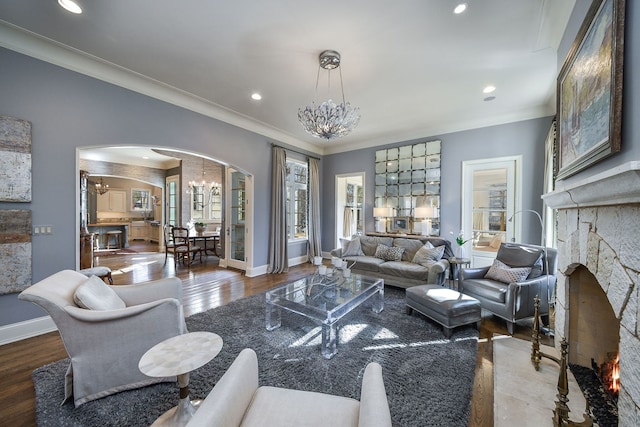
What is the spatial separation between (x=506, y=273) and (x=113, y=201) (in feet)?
40.3

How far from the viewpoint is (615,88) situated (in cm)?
119

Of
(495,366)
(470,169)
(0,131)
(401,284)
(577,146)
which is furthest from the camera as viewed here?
(470,169)

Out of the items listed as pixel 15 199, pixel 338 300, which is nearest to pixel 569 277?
pixel 338 300

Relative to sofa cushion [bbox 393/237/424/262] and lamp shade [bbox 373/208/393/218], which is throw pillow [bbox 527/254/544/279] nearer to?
sofa cushion [bbox 393/237/424/262]

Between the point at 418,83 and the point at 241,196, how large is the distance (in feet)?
13.9

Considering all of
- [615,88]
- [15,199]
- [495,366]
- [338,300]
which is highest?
[615,88]

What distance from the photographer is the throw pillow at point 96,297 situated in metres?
1.71

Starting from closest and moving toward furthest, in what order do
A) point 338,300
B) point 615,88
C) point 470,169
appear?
point 615,88
point 338,300
point 470,169

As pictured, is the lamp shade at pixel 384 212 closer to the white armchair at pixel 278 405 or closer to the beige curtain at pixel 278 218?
the beige curtain at pixel 278 218

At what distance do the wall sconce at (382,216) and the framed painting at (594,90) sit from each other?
3.63 m

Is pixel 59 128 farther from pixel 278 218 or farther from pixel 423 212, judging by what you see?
pixel 423 212

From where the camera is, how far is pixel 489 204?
4.62m

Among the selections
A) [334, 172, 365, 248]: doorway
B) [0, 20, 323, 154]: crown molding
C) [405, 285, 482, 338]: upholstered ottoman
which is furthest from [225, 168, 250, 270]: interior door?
[405, 285, 482, 338]: upholstered ottoman

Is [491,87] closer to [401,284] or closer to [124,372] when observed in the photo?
[401,284]
